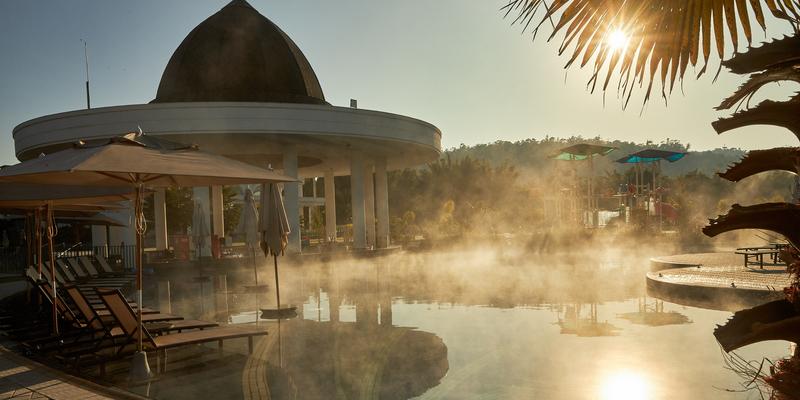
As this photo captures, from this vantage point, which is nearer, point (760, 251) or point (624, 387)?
→ point (624, 387)

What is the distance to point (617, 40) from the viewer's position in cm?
268

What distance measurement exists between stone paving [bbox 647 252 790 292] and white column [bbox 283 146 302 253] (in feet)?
40.4

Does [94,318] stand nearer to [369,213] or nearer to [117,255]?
[117,255]

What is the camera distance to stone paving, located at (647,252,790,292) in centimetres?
1186

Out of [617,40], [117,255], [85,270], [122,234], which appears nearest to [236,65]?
[117,255]

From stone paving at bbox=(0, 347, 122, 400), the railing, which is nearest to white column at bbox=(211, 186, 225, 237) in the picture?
the railing

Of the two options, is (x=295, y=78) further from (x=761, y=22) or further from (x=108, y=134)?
(x=761, y=22)

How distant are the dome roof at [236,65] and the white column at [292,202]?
7.80ft

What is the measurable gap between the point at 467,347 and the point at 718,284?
19.9 ft

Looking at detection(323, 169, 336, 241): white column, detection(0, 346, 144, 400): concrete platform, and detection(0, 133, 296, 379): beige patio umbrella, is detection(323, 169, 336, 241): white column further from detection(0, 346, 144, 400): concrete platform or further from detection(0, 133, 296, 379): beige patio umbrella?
detection(0, 346, 144, 400): concrete platform

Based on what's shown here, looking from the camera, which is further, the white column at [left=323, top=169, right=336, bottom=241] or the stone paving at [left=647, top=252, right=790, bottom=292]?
the white column at [left=323, top=169, right=336, bottom=241]

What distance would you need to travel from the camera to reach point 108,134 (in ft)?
71.2

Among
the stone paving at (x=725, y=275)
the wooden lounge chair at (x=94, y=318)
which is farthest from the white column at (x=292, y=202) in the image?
the wooden lounge chair at (x=94, y=318)

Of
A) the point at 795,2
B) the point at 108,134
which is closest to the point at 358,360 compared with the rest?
the point at 795,2
